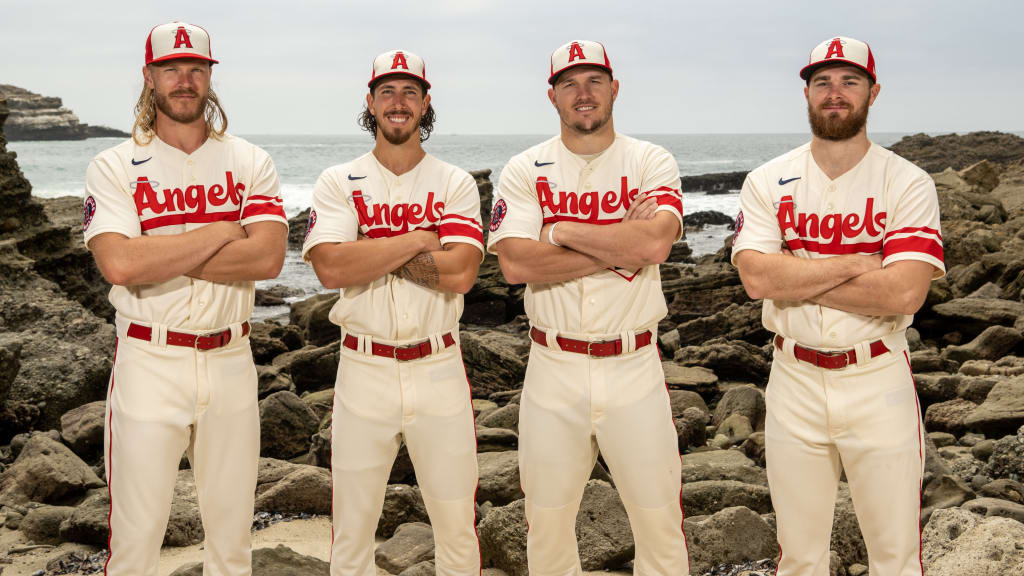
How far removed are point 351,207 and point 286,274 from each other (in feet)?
67.9

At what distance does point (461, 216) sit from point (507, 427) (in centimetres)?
462

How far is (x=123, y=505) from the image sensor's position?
4.77m

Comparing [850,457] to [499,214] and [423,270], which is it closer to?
[499,214]

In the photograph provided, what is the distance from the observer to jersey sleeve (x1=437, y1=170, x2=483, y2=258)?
17.1ft

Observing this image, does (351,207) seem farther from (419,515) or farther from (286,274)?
(286,274)

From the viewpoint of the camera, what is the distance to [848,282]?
15.2 feet

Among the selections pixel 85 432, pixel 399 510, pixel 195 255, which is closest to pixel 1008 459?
pixel 399 510

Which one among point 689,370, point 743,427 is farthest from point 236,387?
point 689,370

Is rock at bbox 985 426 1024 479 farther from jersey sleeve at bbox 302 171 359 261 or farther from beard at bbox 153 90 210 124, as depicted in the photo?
beard at bbox 153 90 210 124

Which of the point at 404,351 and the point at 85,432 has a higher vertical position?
the point at 404,351

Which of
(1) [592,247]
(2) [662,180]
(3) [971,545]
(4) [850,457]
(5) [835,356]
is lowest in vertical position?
(3) [971,545]

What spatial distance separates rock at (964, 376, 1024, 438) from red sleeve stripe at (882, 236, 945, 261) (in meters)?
4.93

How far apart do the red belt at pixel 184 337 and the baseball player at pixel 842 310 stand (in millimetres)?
2788

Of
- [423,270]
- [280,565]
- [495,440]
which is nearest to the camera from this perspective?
[423,270]
